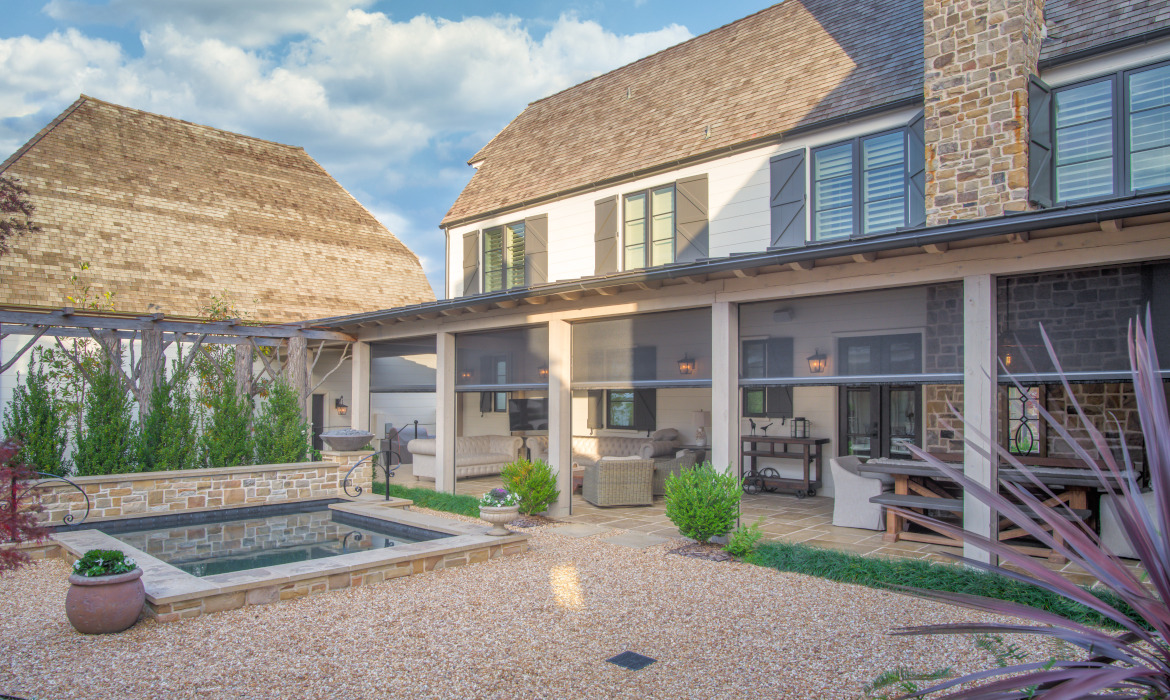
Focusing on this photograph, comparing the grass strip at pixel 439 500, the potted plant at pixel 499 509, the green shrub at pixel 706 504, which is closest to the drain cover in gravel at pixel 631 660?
the green shrub at pixel 706 504

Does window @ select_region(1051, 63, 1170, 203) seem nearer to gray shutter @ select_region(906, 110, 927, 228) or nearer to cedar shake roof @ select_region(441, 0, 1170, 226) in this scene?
cedar shake roof @ select_region(441, 0, 1170, 226)

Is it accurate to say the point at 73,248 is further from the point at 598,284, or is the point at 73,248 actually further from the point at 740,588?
the point at 740,588

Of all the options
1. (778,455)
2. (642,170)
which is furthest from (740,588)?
(642,170)

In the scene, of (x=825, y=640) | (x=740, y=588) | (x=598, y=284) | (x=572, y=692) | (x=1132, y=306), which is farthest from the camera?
(x=598, y=284)

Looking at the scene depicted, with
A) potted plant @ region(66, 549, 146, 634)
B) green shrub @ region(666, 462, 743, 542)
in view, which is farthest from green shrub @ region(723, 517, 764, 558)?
potted plant @ region(66, 549, 146, 634)

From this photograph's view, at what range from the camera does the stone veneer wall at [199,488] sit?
972 cm

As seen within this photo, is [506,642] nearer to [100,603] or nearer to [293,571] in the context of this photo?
[293,571]

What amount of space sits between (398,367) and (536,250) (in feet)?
11.5

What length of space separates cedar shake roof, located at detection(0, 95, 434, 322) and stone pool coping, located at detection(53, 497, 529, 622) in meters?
8.54

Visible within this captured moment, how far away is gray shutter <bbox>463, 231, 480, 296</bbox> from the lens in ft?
50.6

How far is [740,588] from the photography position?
267 inches

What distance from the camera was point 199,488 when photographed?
1093 cm

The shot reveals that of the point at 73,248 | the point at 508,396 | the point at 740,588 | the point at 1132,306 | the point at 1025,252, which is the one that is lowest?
the point at 740,588

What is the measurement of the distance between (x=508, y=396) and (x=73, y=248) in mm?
9570
